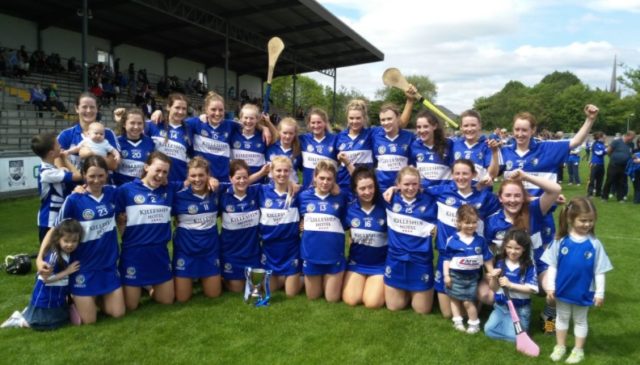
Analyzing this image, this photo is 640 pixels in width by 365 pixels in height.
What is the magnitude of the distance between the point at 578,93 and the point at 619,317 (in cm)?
7246

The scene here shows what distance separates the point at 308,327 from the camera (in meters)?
4.03

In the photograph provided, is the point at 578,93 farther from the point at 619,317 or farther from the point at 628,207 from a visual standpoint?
the point at 619,317

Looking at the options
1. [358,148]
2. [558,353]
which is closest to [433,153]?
[358,148]

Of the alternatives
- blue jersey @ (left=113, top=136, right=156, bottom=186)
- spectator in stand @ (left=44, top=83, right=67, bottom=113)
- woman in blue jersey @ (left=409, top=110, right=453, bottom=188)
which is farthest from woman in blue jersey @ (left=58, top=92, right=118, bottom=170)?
spectator in stand @ (left=44, top=83, right=67, bottom=113)

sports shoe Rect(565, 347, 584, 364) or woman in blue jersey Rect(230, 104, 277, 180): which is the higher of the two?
woman in blue jersey Rect(230, 104, 277, 180)

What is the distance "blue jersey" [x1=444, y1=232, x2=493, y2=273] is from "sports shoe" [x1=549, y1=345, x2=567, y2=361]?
0.83m

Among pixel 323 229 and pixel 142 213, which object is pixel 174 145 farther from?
pixel 323 229

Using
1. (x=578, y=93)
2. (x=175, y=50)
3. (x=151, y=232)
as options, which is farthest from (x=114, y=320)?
(x=578, y=93)

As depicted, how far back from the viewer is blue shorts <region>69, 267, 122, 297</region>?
4043mm

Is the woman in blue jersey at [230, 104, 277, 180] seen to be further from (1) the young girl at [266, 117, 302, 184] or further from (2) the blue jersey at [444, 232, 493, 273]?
(2) the blue jersey at [444, 232, 493, 273]

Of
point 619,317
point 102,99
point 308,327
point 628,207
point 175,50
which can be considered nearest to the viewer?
point 308,327

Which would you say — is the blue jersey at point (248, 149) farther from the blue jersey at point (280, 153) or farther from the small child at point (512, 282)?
the small child at point (512, 282)

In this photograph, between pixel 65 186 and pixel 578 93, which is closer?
pixel 65 186

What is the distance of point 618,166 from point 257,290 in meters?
11.5
